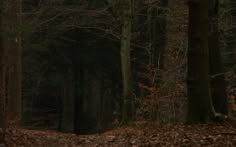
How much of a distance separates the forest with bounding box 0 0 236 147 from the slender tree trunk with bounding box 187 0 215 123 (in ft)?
0.08

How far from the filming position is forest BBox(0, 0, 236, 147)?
10.4m

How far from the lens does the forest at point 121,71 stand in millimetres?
10375

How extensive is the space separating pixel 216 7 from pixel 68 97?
941 inches

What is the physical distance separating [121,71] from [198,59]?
12969 mm

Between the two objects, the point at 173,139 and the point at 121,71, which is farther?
the point at 121,71

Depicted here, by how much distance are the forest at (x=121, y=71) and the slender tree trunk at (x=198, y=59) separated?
25 millimetres

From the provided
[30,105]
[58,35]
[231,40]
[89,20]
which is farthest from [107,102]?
[231,40]

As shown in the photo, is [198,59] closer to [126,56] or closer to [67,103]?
[126,56]

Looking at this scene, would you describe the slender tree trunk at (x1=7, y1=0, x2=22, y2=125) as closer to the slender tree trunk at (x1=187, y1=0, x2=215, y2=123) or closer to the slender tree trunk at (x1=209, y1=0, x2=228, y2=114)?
the slender tree trunk at (x1=209, y1=0, x2=228, y2=114)

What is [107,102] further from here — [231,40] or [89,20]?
[231,40]

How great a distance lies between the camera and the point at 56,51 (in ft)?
102

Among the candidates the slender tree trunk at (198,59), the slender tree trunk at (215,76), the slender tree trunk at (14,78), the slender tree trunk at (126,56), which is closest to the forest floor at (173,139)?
the slender tree trunk at (198,59)

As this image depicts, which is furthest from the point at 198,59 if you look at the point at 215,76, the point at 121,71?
the point at 121,71

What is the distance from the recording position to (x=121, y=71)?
23.1 m
